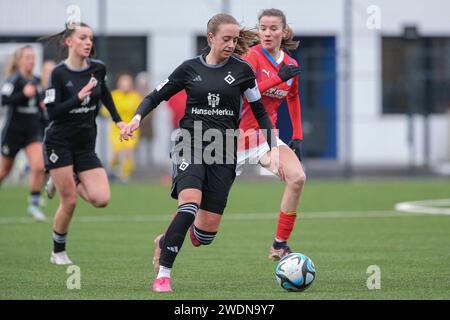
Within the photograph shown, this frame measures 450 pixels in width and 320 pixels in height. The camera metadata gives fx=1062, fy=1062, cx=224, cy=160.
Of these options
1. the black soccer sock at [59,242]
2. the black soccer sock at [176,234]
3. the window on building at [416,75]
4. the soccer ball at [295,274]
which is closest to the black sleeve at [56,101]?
the black soccer sock at [59,242]

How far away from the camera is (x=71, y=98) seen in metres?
9.93

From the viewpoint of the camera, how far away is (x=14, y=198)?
19281 millimetres

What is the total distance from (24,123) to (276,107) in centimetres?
594

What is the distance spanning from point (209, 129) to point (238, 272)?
1.64 m

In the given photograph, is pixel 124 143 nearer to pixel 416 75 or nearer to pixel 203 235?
pixel 416 75

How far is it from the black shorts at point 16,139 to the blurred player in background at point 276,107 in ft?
18.3

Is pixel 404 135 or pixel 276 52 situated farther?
pixel 404 135

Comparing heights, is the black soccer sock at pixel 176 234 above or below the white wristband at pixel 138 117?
below

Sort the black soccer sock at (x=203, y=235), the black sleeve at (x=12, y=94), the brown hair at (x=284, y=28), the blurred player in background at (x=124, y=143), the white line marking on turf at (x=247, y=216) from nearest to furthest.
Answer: the black soccer sock at (x=203, y=235) → the brown hair at (x=284, y=28) → the black sleeve at (x=12, y=94) → the white line marking on turf at (x=247, y=216) → the blurred player in background at (x=124, y=143)

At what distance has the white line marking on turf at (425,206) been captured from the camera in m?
16.0

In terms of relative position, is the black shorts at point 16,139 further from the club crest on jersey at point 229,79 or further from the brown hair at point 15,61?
the club crest on jersey at point 229,79

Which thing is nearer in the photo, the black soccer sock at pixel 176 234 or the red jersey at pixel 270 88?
the black soccer sock at pixel 176 234
